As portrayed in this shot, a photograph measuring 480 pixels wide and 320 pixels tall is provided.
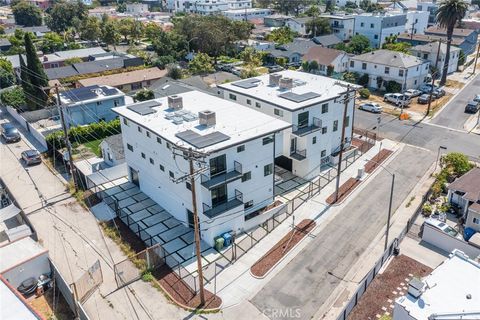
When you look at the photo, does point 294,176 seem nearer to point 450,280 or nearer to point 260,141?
point 260,141

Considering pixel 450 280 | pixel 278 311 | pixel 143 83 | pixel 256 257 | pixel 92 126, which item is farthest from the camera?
pixel 143 83

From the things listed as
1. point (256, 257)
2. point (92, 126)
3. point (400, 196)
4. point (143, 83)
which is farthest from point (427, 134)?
point (143, 83)

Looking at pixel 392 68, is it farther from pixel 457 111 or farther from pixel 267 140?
pixel 267 140

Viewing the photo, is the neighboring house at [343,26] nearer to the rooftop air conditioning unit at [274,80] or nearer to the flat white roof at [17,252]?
the rooftop air conditioning unit at [274,80]

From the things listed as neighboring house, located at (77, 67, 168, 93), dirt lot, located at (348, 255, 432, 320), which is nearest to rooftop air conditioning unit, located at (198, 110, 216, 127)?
dirt lot, located at (348, 255, 432, 320)

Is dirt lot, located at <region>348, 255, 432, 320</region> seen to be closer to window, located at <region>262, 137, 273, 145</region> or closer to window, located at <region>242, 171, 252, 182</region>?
window, located at <region>242, 171, 252, 182</region>

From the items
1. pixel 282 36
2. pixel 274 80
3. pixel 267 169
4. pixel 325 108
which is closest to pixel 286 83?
pixel 274 80
